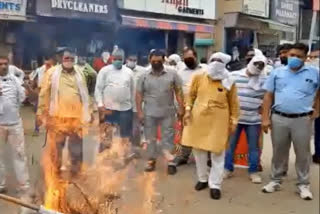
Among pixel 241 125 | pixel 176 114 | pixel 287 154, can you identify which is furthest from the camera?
pixel 176 114

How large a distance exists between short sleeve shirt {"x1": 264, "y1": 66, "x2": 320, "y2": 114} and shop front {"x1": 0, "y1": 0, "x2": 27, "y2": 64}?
386 centimetres

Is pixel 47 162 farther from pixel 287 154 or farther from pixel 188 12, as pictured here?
pixel 188 12

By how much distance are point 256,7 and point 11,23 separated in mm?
7731

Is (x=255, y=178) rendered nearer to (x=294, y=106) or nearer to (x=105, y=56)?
(x=294, y=106)

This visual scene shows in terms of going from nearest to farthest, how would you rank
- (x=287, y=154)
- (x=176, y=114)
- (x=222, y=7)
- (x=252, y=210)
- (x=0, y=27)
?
(x=252, y=210) < (x=287, y=154) < (x=176, y=114) < (x=0, y=27) < (x=222, y=7)

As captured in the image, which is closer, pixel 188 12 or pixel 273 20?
pixel 188 12

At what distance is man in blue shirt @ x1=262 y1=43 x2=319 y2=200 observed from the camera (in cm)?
495

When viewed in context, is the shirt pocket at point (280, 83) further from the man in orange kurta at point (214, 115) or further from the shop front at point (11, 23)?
the shop front at point (11, 23)

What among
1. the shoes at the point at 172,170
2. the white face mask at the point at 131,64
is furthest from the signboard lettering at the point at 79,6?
the shoes at the point at 172,170

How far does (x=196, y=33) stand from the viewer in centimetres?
1489

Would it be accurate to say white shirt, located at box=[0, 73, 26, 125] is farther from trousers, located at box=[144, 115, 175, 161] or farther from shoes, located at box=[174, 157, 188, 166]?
shoes, located at box=[174, 157, 188, 166]

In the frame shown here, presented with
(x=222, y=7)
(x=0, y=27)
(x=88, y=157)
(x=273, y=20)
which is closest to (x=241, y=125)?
(x=88, y=157)

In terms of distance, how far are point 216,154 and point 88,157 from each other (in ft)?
6.55

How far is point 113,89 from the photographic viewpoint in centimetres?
646
